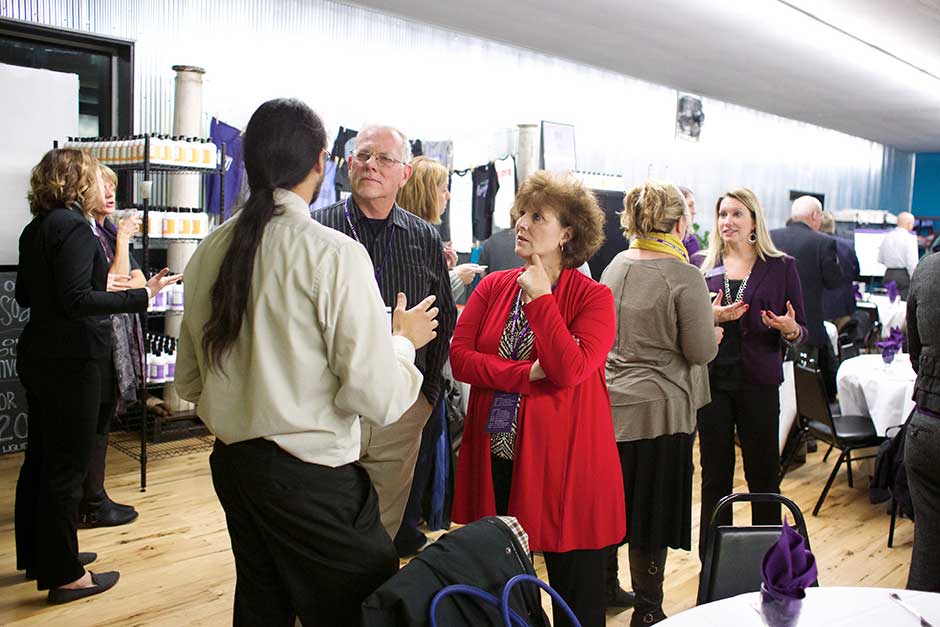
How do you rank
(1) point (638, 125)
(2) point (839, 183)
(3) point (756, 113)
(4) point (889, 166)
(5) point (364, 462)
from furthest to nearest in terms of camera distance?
(4) point (889, 166) < (2) point (839, 183) < (3) point (756, 113) < (1) point (638, 125) < (5) point (364, 462)

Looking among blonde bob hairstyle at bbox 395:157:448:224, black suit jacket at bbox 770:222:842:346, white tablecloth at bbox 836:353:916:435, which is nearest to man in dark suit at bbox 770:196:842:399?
black suit jacket at bbox 770:222:842:346

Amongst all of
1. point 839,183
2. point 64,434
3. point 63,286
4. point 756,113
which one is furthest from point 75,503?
point 839,183

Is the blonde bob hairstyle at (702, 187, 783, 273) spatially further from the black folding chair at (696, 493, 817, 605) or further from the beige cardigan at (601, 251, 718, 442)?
the black folding chair at (696, 493, 817, 605)

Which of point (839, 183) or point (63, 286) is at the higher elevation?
point (839, 183)

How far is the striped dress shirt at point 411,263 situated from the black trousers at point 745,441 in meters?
1.27

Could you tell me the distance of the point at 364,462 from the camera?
9.01 feet

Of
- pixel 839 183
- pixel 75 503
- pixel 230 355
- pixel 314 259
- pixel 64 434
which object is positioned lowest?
pixel 75 503

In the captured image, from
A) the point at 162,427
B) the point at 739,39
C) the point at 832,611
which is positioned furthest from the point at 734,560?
the point at 739,39

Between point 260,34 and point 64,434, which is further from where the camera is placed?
point 260,34

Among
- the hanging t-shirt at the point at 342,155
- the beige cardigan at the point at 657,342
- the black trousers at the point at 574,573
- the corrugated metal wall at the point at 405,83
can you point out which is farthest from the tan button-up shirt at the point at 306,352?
the hanging t-shirt at the point at 342,155

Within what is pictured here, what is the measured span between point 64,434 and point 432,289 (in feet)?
4.87

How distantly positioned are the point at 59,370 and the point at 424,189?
1.63 metres

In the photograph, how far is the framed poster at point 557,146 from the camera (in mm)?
9109

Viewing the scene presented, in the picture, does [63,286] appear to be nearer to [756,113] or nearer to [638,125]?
[638,125]
